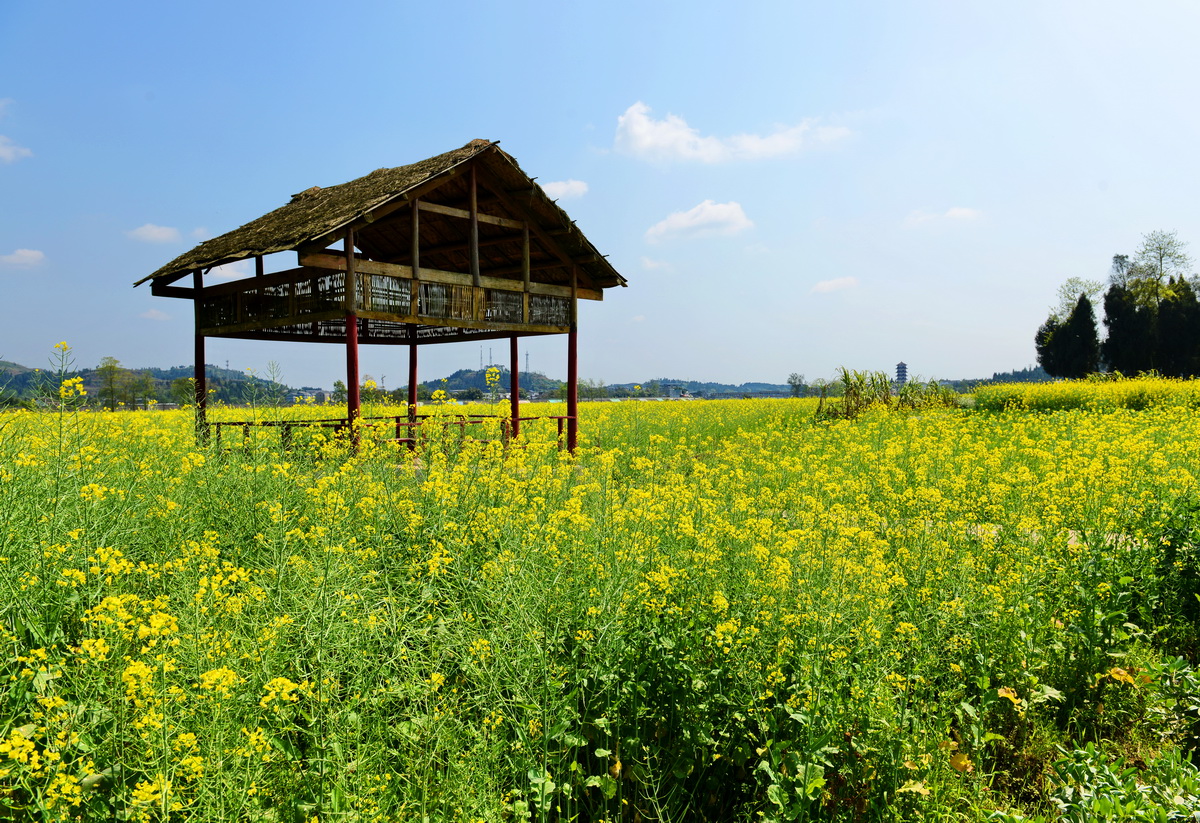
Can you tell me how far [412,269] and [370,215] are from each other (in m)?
1.01

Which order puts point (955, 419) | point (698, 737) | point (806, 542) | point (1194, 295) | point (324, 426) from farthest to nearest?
1. point (1194, 295)
2. point (955, 419)
3. point (324, 426)
4. point (806, 542)
5. point (698, 737)

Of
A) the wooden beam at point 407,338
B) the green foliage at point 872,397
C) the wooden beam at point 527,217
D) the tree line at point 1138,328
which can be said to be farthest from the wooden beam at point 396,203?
the tree line at point 1138,328

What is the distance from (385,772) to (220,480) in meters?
3.74

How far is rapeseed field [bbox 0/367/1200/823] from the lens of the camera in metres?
2.56

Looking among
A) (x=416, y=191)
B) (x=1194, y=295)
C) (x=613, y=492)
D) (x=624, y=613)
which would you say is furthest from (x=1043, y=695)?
(x=1194, y=295)

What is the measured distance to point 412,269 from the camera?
34.0ft

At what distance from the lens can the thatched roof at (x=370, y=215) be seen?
9.66 m

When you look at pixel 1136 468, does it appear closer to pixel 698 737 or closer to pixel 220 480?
pixel 698 737

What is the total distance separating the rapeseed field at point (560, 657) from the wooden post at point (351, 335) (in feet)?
13.6

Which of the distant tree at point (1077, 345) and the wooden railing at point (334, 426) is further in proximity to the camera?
the distant tree at point (1077, 345)

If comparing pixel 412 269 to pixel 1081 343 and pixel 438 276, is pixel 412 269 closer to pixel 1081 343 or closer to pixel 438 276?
pixel 438 276

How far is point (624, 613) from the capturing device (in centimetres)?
343

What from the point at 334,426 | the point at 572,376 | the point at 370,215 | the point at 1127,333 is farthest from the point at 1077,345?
the point at 334,426

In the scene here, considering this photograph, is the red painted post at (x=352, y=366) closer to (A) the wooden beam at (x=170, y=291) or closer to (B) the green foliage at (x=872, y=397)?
(A) the wooden beam at (x=170, y=291)
